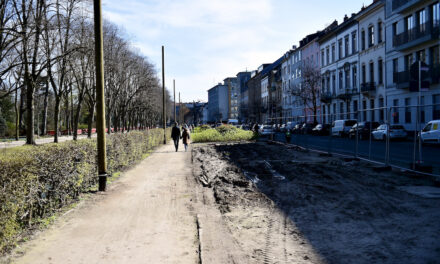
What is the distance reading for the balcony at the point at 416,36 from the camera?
29.7 m

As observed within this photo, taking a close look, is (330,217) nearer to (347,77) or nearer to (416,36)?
(416,36)

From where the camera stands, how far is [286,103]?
74.5m

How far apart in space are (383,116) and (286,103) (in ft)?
202

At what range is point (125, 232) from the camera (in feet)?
20.9

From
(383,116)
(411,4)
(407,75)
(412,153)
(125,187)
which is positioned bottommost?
(125,187)

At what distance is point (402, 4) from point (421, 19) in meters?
2.52

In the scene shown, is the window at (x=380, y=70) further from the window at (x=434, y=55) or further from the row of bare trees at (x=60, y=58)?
the row of bare trees at (x=60, y=58)

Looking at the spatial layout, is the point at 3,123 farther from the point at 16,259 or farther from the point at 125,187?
the point at 16,259

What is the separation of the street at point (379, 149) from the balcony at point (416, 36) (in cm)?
1393

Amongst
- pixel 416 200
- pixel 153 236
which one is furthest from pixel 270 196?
pixel 153 236

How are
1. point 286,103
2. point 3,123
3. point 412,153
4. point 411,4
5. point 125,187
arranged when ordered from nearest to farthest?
1. point 125,187
2. point 412,153
3. point 411,4
4. point 3,123
5. point 286,103

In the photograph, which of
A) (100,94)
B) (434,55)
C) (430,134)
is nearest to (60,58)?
(100,94)

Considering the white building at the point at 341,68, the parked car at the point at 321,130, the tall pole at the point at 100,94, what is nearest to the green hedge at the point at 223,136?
the parked car at the point at 321,130

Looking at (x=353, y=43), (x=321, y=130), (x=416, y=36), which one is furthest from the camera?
(x=353, y=43)
